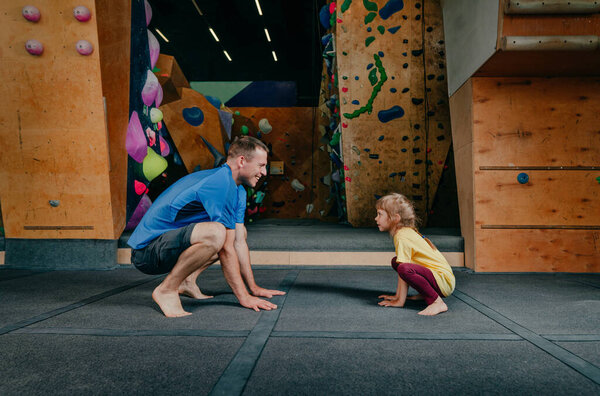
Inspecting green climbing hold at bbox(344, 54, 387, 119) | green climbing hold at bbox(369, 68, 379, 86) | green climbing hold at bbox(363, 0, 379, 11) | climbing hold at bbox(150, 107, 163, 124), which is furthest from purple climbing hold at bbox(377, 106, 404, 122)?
climbing hold at bbox(150, 107, 163, 124)

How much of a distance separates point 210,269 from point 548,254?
2891mm

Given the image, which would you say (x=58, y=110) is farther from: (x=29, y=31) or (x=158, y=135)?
(x=158, y=135)

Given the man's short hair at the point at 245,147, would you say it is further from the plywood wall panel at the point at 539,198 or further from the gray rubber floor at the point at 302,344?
the plywood wall panel at the point at 539,198

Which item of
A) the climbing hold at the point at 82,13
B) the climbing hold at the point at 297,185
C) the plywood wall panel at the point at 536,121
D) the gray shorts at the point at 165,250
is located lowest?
the gray shorts at the point at 165,250

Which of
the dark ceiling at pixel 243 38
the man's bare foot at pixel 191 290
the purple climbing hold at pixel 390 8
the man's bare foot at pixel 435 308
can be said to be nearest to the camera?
the man's bare foot at pixel 435 308

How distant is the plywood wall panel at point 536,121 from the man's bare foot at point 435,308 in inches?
59.1

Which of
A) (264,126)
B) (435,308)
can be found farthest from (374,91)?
(264,126)

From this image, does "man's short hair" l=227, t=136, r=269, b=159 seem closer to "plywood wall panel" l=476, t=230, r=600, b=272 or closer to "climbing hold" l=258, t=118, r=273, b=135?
"plywood wall panel" l=476, t=230, r=600, b=272

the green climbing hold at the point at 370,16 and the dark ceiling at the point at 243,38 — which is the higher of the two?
the dark ceiling at the point at 243,38

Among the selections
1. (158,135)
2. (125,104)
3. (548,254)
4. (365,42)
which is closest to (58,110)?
(125,104)

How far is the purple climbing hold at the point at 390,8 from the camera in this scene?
3.75 m

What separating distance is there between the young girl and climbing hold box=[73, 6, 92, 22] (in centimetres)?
277

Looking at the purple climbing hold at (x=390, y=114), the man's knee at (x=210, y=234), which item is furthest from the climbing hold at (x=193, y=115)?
the man's knee at (x=210, y=234)

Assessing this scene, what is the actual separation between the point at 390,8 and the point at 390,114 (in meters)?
1.11
